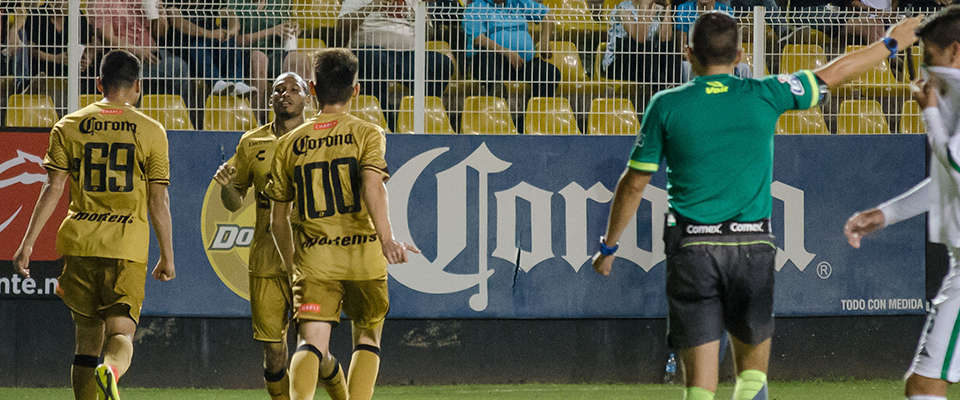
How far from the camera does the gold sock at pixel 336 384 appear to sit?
201 inches

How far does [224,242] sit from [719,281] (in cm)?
438

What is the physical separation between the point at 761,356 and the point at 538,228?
137 inches

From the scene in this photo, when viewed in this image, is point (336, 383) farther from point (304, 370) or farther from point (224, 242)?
point (224, 242)

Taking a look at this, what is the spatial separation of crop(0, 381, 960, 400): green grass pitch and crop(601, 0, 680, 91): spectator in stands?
2324 mm

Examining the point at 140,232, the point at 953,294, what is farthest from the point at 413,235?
the point at 953,294

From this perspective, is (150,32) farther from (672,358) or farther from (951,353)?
(951,353)

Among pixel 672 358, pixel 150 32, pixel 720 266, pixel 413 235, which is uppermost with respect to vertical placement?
pixel 150 32

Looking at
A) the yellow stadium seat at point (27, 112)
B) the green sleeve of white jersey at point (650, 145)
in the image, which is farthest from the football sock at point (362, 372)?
the yellow stadium seat at point (27, 112)

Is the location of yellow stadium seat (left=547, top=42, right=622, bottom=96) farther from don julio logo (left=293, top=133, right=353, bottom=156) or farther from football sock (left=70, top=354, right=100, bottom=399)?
football sock (left=70, top=354, right=100, bottom=399)

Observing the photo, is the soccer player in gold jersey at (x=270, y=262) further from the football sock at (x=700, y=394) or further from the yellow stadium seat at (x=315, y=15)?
the football sock at (x=700, y=394)

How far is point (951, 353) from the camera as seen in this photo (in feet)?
11.3

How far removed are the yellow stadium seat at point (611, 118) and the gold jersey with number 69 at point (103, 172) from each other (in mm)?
3449

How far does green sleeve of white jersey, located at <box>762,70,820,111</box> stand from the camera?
142 inches

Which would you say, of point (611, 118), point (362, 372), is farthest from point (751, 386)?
point (611, 118)
